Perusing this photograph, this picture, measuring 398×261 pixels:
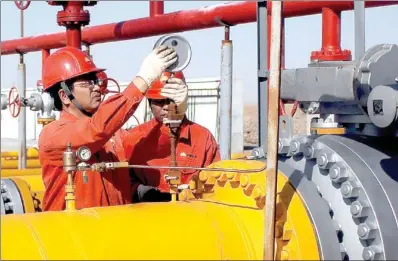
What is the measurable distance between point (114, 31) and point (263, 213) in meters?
2.26

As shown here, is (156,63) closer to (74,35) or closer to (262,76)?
(262,76)

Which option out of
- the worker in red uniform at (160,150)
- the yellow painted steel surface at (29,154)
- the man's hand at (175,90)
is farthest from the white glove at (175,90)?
the yellow painted steel surface at (29,154)

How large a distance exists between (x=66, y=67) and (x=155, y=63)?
0.58 metres

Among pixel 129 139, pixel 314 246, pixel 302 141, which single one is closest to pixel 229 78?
pixel 129 139

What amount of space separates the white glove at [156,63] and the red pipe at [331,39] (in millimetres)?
850

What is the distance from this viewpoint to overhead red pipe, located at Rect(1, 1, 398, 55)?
10.1 feet

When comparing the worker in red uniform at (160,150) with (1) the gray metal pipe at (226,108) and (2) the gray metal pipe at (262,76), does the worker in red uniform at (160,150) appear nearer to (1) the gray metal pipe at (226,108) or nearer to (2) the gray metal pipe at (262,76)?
(1) the gray metal pipe at (226,108)

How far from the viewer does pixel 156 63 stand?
7.83 ft

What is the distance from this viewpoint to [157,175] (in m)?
3.44

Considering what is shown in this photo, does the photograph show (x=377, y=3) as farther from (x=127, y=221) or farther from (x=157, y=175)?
(x=127, y=221)

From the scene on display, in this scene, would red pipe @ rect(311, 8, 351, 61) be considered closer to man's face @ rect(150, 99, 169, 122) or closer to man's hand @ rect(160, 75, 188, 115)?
man's hand @ rect(160, 75, 188, 115)

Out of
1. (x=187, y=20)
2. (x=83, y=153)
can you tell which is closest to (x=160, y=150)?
(x=187, y=20)

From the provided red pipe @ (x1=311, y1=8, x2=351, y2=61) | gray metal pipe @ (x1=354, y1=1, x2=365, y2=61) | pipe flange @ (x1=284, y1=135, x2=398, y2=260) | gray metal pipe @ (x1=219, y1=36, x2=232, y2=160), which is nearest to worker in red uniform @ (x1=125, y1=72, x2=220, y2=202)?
gray metal pipe @ (x1=219, y1=36, x2=232, y2=160)

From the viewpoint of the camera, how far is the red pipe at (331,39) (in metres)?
3.14
